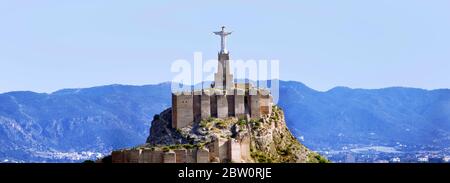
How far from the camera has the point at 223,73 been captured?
199125 mm

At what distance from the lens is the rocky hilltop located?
591ft

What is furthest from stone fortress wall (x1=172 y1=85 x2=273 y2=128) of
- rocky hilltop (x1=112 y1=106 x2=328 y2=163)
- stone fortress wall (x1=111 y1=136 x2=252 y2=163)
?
stone fortress wall (x1=111 y1=136 x2=252 y2=163)

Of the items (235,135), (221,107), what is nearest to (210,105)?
(221,107)

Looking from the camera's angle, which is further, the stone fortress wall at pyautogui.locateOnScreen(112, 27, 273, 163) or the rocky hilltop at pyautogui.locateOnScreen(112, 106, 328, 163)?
the stone fortress wall at pyautogui.locateOnScreen(112, 27, 273, 163)

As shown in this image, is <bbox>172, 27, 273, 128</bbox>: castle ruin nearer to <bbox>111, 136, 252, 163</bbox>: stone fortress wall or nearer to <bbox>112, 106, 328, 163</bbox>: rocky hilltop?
<bbox>112, 106, 328, 163</bbox>: rocky hilltop

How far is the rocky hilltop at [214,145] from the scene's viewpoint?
18000 cm

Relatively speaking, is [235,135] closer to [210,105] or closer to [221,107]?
[221,107]

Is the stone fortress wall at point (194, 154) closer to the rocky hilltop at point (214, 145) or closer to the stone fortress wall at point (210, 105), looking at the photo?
the rocky hilltop at point (214, 145)

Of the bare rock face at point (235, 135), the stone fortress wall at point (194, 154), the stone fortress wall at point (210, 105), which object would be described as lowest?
the stone fortress wall at point (194, 154)

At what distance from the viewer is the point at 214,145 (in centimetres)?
18288

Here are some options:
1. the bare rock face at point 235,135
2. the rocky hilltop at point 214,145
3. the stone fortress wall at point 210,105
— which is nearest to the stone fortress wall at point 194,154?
the rocky hilltop at point 214,145
